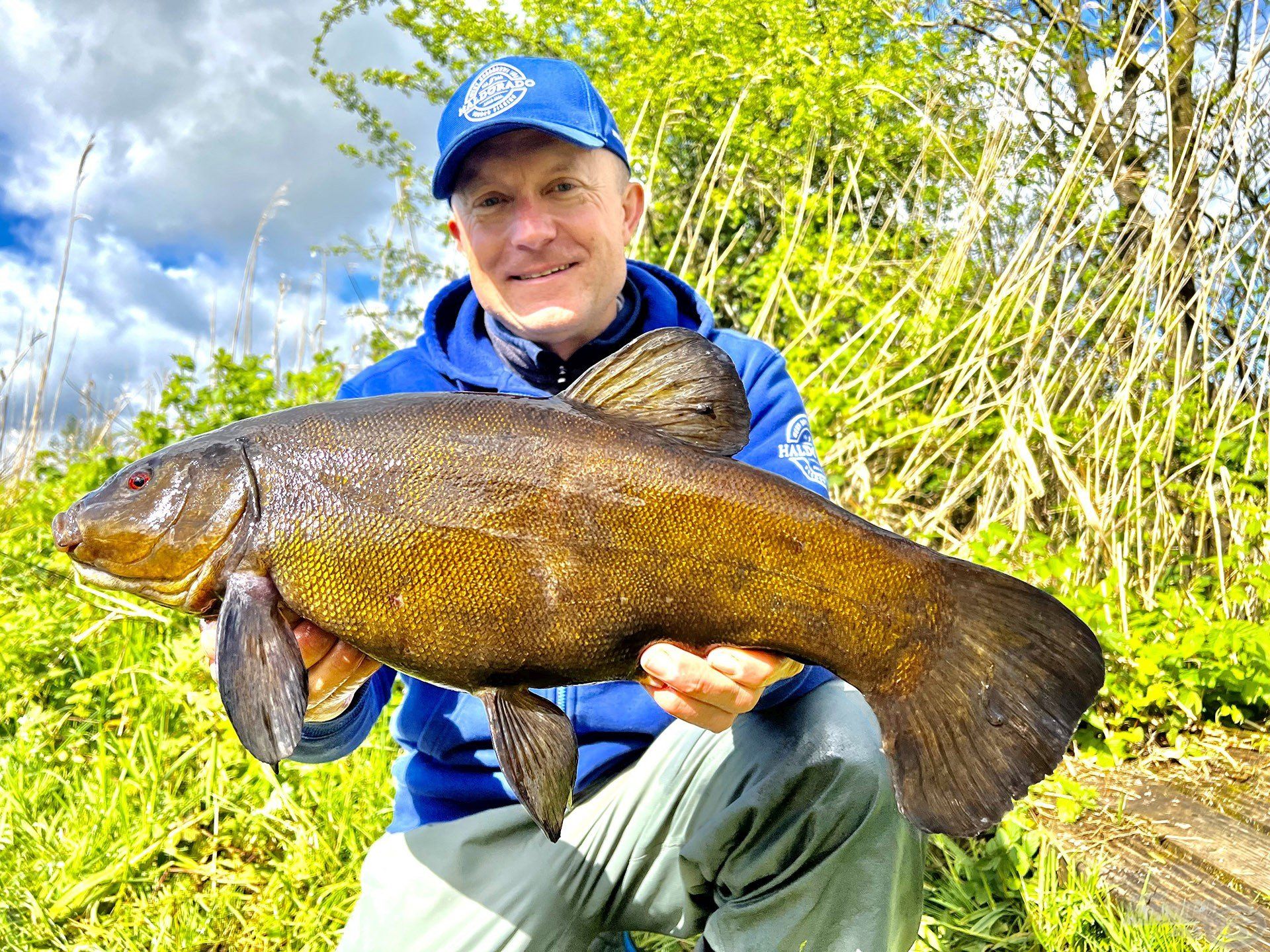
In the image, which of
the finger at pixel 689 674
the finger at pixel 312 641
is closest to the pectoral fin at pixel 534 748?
the finger at pixel 689 674

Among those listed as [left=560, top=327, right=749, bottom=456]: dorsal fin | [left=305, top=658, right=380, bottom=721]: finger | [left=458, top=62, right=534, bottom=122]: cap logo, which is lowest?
[left=305, top=658, right=380, bottom=721]: finger

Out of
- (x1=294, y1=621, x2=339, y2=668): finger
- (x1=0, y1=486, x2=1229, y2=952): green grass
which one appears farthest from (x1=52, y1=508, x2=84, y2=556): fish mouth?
(x1=0, y1=486, x2=1229, y2=952): green grass

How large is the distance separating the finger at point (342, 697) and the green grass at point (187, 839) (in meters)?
0.96

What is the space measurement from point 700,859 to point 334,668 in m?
0.99

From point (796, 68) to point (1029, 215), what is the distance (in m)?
2.19

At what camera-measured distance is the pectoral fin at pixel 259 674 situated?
1.63 metres

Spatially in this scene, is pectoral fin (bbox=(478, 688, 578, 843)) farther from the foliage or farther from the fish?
the foliage

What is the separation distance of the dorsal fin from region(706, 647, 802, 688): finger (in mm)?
346

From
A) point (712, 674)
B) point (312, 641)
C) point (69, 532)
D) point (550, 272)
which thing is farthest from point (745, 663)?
point (550, 272)

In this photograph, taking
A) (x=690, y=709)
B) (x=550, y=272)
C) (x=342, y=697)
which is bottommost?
(x=342, y=697)

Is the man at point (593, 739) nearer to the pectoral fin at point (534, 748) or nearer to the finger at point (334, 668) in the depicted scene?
the finger at point (334, 668)

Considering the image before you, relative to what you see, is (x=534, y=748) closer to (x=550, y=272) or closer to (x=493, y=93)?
(x=550, y=272)

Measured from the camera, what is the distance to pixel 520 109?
260 centimetres

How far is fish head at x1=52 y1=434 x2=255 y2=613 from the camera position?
1708 mm
